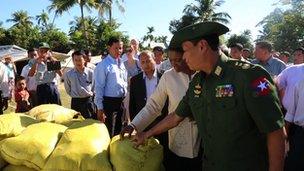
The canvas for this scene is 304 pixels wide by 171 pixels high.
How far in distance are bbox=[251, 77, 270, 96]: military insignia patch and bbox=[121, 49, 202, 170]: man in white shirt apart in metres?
1.21

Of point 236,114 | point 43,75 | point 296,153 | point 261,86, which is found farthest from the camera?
point 43,75

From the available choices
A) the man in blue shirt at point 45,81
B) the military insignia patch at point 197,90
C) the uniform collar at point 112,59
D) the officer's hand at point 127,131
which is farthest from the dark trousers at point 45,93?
A: the military insignia patch at point 197,90

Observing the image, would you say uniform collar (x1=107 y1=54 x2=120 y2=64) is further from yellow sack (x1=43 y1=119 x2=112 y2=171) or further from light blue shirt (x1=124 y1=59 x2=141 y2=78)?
yellow sack (x1=43 y1=119 x2=112 y2=171)

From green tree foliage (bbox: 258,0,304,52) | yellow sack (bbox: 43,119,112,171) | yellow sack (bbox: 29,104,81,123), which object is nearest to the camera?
yellow sack (bbox: 43,119,112,171)

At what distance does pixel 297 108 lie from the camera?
4.20 m

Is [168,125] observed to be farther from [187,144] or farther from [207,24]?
[207,24]

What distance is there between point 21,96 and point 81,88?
168cm

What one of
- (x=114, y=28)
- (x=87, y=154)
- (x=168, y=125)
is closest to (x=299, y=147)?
(x=168, y=125)

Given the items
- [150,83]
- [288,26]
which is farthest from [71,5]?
[150,83]

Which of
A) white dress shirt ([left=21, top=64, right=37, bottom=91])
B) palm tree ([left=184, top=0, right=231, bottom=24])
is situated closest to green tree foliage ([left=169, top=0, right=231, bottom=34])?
palm tree ([left=184, top=0, right=231, bottom=24])

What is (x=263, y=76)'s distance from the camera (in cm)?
263

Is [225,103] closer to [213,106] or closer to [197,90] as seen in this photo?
[213,106]

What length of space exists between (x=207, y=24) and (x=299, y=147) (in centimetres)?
184

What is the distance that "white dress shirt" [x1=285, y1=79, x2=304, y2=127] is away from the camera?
4.16 meters
